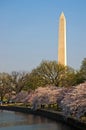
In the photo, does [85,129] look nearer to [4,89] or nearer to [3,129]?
[3,129]

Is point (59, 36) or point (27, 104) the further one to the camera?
point (59, 36)

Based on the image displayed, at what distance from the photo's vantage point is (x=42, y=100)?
233 ft

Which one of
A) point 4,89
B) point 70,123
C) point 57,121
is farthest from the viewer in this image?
point 4,89

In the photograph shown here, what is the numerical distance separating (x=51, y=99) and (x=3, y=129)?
88.2ft

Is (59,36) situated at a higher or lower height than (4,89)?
higher

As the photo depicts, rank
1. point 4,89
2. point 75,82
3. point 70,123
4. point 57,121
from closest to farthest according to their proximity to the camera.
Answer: point 70,123 < point 57,121 < point 75,82 < point 4,89

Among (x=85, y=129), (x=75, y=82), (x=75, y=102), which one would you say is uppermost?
(x=75, y=82)

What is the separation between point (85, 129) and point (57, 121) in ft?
36.7

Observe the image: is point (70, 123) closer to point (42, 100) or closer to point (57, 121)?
point (57, 121)

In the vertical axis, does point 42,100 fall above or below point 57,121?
above

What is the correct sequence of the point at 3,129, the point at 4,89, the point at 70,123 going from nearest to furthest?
1. the point at 3,129
2. the point at 70,123
3. the point at 4,89

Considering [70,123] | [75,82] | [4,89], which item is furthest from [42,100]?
[4,89]

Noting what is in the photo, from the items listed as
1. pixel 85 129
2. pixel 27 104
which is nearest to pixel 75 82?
pixel 27 104

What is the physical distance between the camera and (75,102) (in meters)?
42.5
